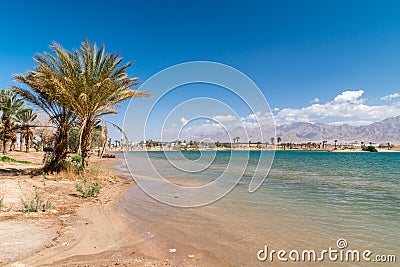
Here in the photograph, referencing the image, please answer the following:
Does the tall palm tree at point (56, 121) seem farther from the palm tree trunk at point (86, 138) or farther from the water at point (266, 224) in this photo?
the water at point (266, 224)

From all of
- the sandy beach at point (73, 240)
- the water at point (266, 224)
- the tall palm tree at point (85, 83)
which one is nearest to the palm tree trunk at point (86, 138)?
the tall palm tree at point (85, 83)

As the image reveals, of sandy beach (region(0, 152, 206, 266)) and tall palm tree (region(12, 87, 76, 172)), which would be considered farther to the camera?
tall palm tree (region(12, 87, 76, 172))

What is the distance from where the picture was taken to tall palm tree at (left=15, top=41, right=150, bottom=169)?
11367 mm

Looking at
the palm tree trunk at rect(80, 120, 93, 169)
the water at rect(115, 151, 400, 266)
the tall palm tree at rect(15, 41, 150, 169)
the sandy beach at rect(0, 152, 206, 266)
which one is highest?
the tall palm tree at rect(15, 41, 150, 169)

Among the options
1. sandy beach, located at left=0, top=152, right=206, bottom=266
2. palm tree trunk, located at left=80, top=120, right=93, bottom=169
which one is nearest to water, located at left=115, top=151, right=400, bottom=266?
sandy beach, located at left=0, top=152, right=206, bottom=266

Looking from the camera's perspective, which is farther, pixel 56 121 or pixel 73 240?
pixel 56 121

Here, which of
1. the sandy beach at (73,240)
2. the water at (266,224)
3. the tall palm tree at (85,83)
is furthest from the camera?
the tall palm tree at (85,83)

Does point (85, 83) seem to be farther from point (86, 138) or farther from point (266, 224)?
point (266, 224)

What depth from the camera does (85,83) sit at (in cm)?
1198

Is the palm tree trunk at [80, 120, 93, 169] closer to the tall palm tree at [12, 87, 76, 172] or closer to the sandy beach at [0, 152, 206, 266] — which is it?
the tall palm tree at [12, 87, 76, 172]

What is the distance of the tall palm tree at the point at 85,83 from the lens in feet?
37.3

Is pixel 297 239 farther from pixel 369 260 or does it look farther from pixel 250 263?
pixel 250 263

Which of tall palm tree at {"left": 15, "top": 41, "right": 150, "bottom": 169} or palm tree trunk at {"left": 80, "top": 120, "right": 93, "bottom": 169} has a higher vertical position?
tall palm tree at {"left": 15, "top": 41, "right": 150, "bottom": 169}

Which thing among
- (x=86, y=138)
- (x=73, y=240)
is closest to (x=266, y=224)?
(x=73, y=240)
